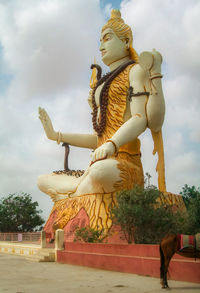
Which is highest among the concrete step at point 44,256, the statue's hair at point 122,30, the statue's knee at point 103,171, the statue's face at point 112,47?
the statue's hair at point 122,30

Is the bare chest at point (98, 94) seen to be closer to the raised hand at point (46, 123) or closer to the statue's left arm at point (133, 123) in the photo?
the statue's left arm at point (133, 123)

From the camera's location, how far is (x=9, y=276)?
25.1ft

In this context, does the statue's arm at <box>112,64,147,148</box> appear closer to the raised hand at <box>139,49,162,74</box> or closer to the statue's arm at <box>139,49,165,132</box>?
the statue's arm at <box>139,49,165,132</box>

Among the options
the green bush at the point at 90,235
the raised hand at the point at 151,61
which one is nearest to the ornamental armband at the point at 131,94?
the raised hand at the point at 151,61

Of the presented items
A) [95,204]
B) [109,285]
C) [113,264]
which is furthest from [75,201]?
[109,285]

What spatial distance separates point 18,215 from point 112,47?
14.7m

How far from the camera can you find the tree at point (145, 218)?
8.80 meters

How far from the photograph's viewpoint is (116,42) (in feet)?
44.9

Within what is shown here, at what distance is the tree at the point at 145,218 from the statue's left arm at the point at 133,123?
2.23 m

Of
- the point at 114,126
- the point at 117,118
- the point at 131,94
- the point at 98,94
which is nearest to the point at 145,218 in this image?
the point at 114,126

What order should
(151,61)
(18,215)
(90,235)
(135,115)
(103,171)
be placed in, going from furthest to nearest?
(18,215), (135,115), (151,61), (103,171), (90,235)

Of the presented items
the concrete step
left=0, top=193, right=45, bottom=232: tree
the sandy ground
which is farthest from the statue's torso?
left=0, top=193, right=45, bottom=232: tree

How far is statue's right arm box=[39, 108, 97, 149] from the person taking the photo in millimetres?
15180

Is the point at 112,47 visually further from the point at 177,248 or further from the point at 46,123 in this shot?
the point at 177,248
